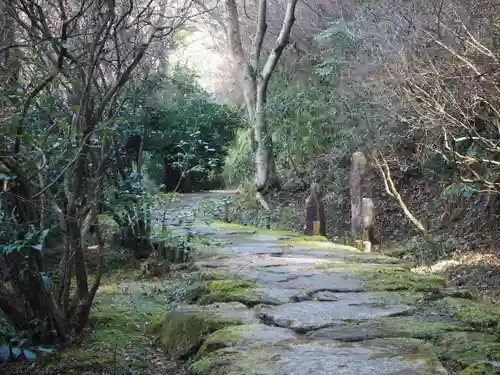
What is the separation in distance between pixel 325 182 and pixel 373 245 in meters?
4.38

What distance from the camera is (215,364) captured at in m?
2.58

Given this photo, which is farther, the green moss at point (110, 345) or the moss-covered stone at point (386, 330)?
the green moss at point (110, 345)

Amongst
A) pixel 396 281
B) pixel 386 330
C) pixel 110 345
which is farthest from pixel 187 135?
pixel 386 330

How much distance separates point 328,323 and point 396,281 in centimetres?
115

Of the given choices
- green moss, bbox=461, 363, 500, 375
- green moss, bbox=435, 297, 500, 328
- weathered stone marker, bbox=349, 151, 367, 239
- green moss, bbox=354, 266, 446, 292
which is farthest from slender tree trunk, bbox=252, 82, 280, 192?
green moss, bbox=461, 363, 500, 375

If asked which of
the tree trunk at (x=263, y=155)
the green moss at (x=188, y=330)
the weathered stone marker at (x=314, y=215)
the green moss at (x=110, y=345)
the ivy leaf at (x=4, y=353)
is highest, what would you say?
the tree trunk at (x=263, y=155)

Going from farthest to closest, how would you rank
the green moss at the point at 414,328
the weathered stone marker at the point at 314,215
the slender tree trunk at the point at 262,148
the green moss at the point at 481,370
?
the slender tree trunk at the point at 262,148
the weathered stone marker at the point at 314,215
the green moss at the point at 414,328
the green moss at the point at 481,370

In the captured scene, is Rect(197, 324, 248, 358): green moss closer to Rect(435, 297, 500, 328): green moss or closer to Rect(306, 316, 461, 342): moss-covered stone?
Rect(306, 316, 461, 342): moss-covered stone

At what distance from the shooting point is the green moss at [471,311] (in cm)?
302

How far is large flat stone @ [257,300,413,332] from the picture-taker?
3.15 metres

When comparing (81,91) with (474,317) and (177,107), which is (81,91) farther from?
(177,107)

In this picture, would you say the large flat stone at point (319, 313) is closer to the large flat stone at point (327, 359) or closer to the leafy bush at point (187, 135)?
the large flat stone at point (327, 359)

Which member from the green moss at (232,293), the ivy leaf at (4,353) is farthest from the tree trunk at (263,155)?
the ivy leaf at (4,353)

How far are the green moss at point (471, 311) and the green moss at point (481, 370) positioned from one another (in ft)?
2.52
